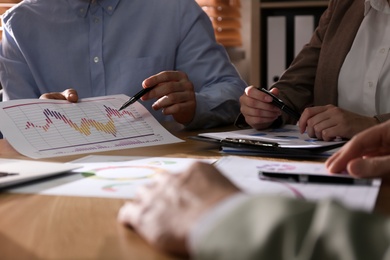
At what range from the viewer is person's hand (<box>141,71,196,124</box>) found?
150 cm

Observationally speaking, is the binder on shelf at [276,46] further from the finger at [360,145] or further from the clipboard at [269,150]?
the finger at [360,145]

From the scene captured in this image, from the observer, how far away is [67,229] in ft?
2.31

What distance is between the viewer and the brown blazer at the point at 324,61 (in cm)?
168

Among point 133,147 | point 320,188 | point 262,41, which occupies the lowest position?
point 262,41

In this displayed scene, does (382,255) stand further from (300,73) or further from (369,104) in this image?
(300,73)

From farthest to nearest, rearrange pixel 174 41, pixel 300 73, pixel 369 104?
1. pixel 174 41
2. pixel 300 73
3. pixel 369 104

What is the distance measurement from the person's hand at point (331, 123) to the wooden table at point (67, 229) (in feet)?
1.32

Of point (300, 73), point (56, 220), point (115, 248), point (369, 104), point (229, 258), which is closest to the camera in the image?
point (229, 258)

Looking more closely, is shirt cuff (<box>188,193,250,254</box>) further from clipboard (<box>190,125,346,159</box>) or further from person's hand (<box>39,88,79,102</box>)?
person's hand (<box>39,88,79,102</box>)

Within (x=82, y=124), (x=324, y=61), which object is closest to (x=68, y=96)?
(x=82, y=124)

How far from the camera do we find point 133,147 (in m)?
1.29

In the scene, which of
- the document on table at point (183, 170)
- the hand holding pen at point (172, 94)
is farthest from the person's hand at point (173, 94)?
the document on table at point (183, 170)

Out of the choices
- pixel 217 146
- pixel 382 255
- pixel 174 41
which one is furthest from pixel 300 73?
pixel 382 255

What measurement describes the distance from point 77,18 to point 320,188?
1.24 metres
